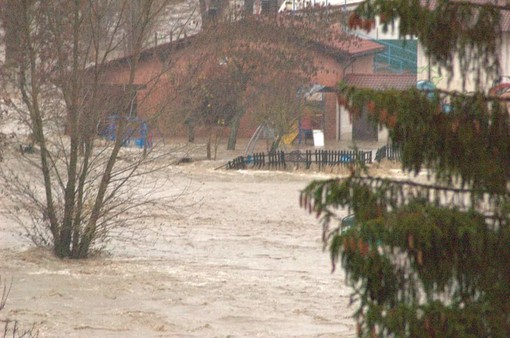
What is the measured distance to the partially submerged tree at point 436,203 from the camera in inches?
170

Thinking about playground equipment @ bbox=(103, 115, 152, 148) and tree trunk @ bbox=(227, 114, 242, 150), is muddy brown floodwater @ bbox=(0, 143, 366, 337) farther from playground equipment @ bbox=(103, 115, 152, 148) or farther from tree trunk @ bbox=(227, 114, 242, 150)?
tree trunk @ bbox=(227, 114, 242, 150)

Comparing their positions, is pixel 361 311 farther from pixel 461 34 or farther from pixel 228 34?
pixel 228 34

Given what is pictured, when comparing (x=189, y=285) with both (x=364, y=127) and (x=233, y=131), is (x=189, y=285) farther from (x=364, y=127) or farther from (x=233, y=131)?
(x=233, y=131)

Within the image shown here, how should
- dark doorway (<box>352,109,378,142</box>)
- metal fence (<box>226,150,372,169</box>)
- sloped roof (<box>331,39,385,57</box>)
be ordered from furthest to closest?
sloped roof (<box>331,39,385,57</box>)
metal fence (<box>226,150,372,169</box>)
dark doorway (<box>352,109,378,142</box>)

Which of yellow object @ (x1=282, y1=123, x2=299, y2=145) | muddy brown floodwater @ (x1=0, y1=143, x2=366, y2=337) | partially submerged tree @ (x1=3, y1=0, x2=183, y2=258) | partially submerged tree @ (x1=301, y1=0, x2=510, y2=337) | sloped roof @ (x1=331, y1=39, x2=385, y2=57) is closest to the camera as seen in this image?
partially submerged tree @ (x1=301, y1=0, x2=510, y2=337)

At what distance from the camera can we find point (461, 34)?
463 centimetres

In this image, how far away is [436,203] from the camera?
14.8ft

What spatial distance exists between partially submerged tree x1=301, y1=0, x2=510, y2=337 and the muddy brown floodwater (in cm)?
682

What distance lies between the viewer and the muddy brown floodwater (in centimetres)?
1277

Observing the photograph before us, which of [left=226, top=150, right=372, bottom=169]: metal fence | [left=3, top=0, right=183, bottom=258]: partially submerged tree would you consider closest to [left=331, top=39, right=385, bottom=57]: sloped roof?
[left=226, top=150, right=372, bottom=169]: metal fence

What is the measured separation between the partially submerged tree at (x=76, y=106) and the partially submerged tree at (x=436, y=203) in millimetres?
12439

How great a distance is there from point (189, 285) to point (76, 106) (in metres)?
3.32

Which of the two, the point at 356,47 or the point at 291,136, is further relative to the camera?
the point at 356,47

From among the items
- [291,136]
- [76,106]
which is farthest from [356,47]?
[76,106]
